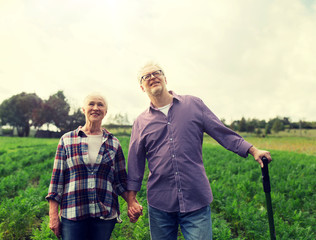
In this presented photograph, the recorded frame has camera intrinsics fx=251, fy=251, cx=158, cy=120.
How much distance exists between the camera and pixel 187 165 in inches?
82.0

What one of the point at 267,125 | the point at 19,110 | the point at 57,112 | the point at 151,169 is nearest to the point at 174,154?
the point at 151,169

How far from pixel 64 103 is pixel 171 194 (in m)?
54.8

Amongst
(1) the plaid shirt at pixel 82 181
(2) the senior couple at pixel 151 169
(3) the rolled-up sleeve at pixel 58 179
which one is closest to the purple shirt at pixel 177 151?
(2) the senior couple at pixel 151 169

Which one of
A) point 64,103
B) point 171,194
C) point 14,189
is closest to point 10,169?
point 14,189

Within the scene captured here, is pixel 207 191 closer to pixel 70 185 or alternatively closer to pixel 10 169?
pixel 70 185

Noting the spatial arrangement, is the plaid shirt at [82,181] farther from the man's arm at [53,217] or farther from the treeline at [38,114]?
the treeline at [38,114]

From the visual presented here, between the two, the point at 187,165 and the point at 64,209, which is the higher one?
the point at 187,165

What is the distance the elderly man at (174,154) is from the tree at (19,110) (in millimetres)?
53952

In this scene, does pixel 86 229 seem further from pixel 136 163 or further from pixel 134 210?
pixel 136 163

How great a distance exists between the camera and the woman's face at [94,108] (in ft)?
7.48

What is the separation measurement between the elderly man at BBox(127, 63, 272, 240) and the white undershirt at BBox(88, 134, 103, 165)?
1.03ft

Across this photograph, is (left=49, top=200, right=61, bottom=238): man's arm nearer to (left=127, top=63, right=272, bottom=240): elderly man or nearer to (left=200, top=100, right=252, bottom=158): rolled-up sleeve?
(left=127, top=63, right=272, bottom=240): elderly man

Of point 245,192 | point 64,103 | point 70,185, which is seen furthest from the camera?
point 64,103

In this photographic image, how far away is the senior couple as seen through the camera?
206 centimetres
